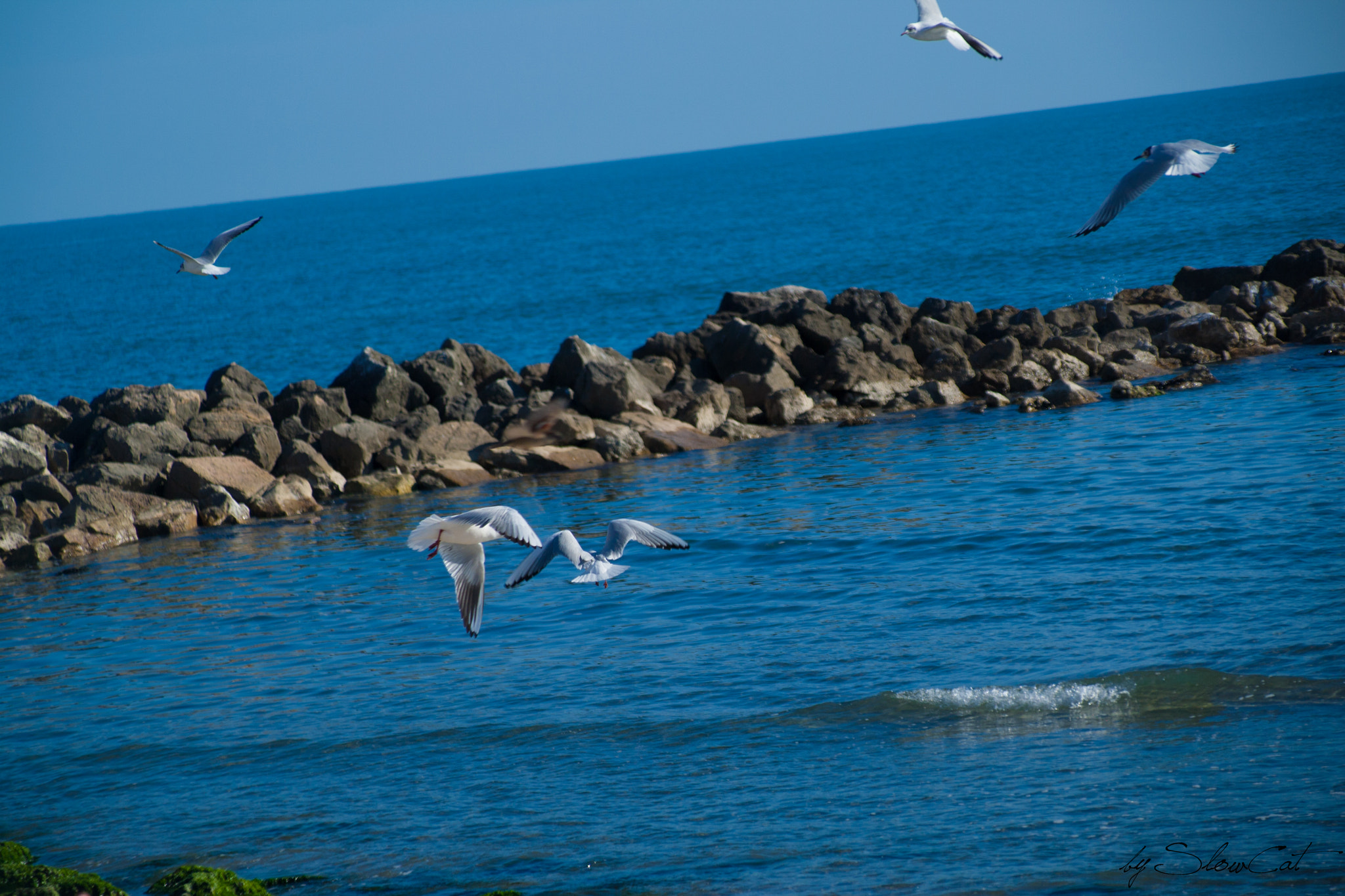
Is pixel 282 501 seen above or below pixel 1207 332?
below

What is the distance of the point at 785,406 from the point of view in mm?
24656

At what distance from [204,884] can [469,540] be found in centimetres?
303

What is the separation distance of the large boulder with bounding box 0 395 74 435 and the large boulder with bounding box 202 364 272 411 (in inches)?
108

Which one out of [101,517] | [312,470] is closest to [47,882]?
[101,517]

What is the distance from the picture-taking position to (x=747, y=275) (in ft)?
208

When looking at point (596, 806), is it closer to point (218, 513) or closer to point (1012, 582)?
point (1012, 582)

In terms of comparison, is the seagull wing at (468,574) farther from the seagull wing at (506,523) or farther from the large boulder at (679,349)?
the large boulder at (679,349)

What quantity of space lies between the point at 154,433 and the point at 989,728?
58.0ft

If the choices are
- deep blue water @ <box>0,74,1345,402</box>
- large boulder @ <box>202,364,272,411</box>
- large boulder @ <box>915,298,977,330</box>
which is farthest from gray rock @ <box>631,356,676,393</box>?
deep blue water @ <box>0,74,1345,402</box>

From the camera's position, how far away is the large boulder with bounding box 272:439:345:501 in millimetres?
22141

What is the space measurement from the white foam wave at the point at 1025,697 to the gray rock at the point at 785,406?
1425 centimetres

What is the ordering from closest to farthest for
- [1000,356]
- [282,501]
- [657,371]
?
[282,501], [1000,356], [657,371]

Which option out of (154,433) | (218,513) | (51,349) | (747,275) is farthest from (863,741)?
(51,349)

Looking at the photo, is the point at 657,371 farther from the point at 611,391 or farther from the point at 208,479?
the point at 208,479
